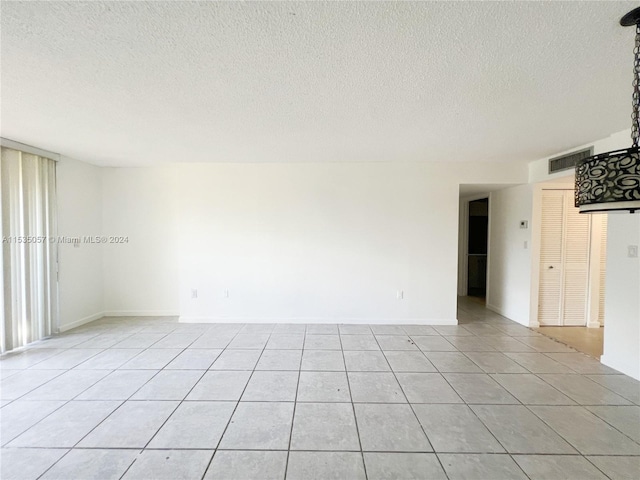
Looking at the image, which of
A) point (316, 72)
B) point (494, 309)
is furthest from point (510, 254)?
point (316, 72)

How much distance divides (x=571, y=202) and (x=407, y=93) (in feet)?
12.8

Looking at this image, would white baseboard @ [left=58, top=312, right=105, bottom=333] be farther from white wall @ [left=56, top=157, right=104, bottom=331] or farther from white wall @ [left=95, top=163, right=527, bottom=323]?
white wall @ [left=95, top=163, right=527, bottom=323]

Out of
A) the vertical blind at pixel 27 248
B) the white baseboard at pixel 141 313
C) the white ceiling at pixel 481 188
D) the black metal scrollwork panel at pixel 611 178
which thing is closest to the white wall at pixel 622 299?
the white ceiling at pixel 481 188

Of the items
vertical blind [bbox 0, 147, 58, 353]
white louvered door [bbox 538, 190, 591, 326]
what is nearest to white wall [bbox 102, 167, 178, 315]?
vertical blind [bbox 0, 147, 58, 353]

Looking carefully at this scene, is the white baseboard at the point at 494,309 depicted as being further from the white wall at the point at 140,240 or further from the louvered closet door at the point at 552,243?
the white wall at the point at 140,240

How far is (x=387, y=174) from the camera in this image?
4.36 metres

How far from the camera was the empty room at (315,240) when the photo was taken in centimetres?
156

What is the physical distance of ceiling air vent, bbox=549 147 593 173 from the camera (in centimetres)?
335

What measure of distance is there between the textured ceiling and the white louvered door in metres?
1.43

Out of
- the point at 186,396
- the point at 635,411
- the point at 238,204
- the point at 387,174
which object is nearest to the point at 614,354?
the point at 635,411

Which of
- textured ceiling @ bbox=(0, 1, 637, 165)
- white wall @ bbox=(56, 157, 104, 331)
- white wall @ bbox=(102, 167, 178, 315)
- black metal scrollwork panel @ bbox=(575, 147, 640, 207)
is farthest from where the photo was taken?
white wall @ bbox=(102, 167, 178, 315)

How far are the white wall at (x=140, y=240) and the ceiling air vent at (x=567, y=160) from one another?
5.81m

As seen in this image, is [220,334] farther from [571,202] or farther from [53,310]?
[571,202]

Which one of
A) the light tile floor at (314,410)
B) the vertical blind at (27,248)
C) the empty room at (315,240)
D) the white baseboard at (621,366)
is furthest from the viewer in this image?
the vertical blind at (27,248)
